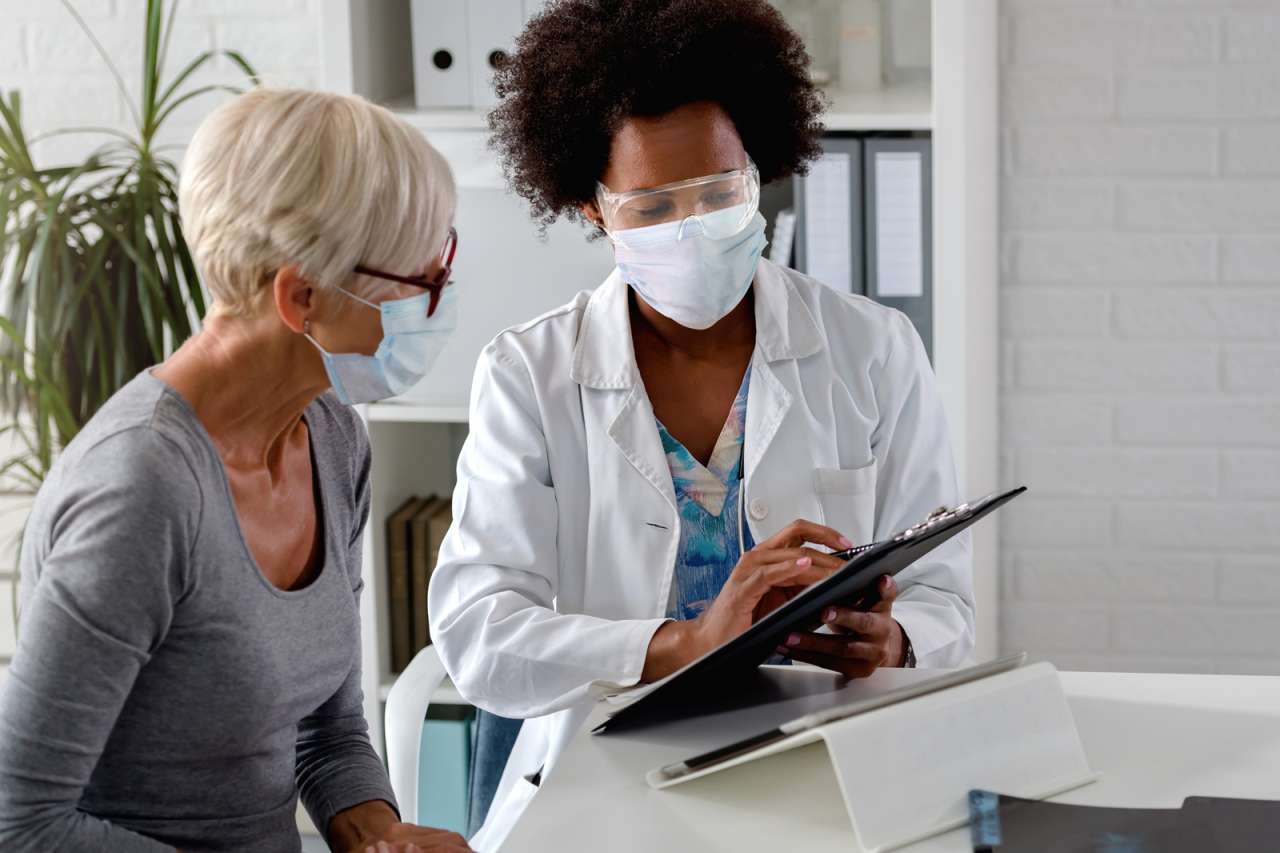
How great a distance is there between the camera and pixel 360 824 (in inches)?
51.0

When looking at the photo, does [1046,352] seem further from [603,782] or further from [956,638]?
[603,782]

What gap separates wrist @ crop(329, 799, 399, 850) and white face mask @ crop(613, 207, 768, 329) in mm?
602

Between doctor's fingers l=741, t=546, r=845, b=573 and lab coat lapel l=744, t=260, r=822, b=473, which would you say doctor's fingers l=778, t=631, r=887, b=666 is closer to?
doctor's fingers l=741, t=546, r=845, b=573

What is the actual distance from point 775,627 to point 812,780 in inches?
4.2

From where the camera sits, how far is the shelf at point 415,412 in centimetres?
223

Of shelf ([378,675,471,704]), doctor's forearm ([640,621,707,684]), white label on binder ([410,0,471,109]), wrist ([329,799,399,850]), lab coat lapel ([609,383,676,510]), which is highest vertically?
white label on binder ([410,0,471,109])

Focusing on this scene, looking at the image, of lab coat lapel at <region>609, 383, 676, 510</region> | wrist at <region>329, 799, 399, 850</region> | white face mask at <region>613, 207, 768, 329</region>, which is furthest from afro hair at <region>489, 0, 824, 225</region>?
wrist at <region>329, 799, 399, 850</region>

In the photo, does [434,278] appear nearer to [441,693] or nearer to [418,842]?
[418,842]

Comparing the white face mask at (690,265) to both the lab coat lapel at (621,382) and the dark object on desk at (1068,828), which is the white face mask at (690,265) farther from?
the dark object on desk at (1068,828)

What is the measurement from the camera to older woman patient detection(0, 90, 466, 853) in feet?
3.33

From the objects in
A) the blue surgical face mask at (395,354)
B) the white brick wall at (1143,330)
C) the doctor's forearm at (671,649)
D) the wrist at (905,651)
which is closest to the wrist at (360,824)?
the doctor's forearm at (671,649)

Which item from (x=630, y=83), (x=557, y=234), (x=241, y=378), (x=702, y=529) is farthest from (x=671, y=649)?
Result: (x=557, y=234)

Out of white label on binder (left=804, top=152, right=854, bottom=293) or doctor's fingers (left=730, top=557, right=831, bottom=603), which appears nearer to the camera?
doctor's fingers (left=730, top=557, right=831, bottom=603)

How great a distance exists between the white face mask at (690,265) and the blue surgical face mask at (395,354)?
0.32 metres
